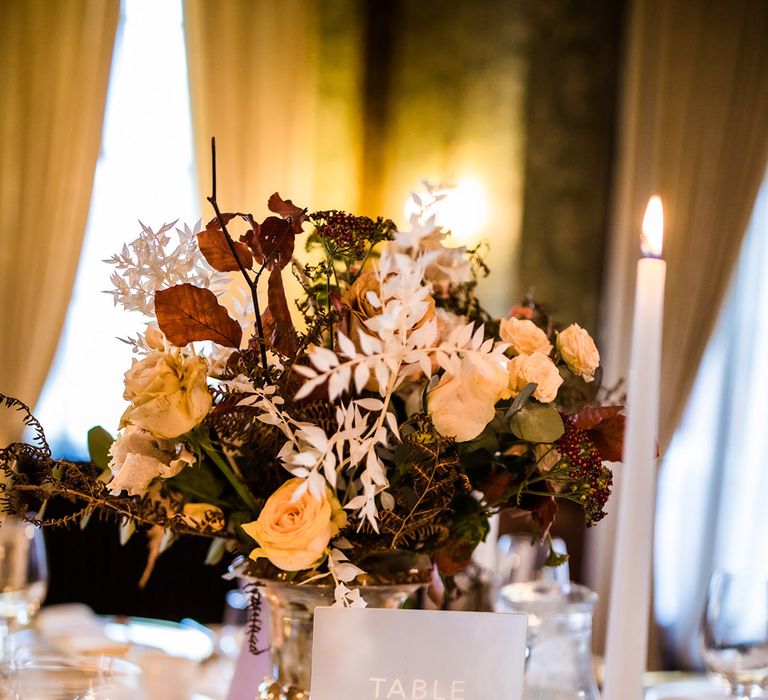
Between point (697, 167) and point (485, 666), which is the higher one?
point (697, 167)

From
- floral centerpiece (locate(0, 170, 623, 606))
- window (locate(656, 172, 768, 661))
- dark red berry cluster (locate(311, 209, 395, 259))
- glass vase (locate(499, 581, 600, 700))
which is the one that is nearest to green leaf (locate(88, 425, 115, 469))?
floral centerpiece (locate(0, 170, 623, 606))

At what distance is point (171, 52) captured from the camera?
3.49 m

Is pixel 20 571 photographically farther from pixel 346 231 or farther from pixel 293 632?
pixel 346 231

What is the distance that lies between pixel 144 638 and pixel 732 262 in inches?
122

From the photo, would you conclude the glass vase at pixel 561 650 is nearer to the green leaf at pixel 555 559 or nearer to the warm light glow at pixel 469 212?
the green leaf at pixel 555 559

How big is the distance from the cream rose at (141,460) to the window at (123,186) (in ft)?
8.14

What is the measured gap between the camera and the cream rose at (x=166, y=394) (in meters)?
0.72

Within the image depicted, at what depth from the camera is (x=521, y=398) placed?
2.41 ft

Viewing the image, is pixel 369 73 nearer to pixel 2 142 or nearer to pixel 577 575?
pixel 2 142

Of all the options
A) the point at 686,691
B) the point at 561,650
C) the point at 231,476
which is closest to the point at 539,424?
the point at 231,476

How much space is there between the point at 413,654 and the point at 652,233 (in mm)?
402

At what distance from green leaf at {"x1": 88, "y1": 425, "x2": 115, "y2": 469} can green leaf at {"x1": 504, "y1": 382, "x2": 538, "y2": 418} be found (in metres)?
0.42

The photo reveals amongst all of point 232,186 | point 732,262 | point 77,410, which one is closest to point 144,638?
point 77,410

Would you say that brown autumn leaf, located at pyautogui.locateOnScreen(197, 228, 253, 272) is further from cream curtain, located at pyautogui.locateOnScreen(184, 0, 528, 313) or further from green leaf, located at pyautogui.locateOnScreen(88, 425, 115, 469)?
cream curtain, located at pyautogui.locateOnScreen(184, 0, 528, 313)
